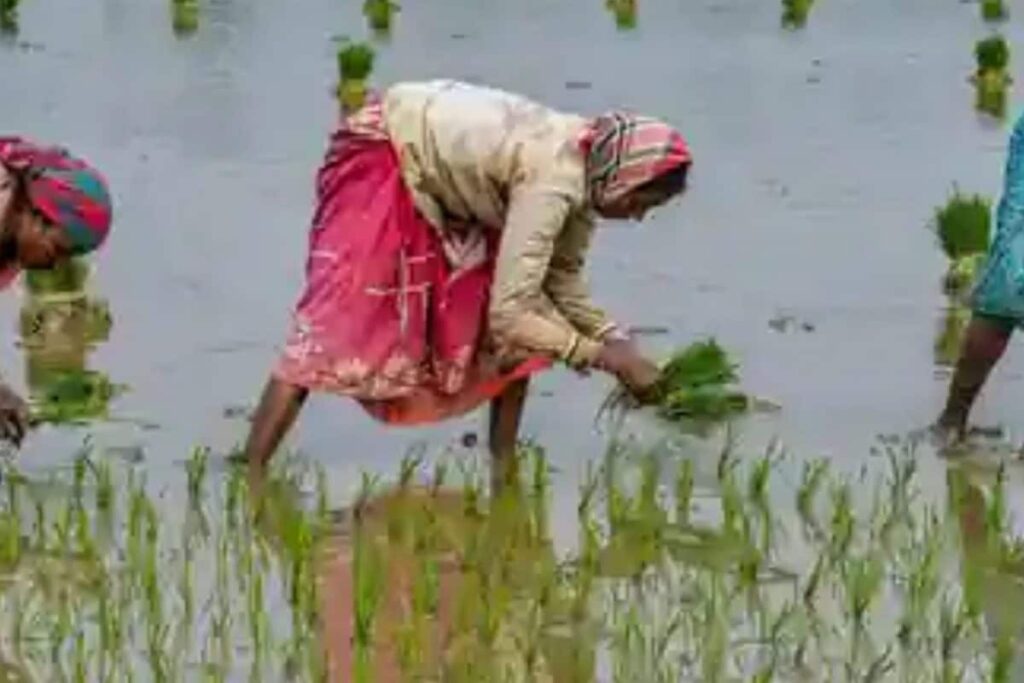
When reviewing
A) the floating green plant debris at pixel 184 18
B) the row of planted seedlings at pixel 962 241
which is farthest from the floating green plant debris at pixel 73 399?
the floating green plant debris at pixel 184 18

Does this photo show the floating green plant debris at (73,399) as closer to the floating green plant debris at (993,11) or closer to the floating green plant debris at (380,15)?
the floating green plant debris at (380,15)

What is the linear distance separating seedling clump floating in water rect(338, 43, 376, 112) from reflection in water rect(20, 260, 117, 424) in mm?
4676

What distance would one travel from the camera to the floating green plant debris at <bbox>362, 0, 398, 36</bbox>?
56.2 ft

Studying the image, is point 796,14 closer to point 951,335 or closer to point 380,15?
point 380,15

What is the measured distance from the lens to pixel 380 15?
56.5 feet

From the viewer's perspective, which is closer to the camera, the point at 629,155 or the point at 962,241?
the point at 629,155

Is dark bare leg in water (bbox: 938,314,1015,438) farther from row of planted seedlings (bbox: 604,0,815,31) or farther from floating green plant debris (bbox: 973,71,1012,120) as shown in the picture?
row of planted seedlings (bbox: 604,0,815,31)

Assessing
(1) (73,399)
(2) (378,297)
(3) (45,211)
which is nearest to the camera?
(3) (45,211)

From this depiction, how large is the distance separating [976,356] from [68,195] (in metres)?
2.58

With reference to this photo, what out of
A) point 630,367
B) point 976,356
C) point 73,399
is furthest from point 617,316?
point 630,367

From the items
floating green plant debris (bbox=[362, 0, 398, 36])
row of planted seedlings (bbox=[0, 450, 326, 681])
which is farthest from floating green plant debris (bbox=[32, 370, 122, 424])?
floating green plant debris (bbox=[362, 0, 398, 36])

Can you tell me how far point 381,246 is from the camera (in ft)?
21.1

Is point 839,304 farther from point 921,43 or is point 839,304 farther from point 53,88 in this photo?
point 921,43

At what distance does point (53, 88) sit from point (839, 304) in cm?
613
